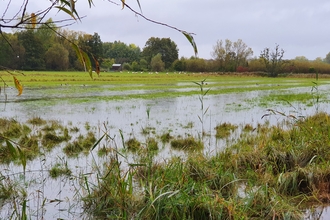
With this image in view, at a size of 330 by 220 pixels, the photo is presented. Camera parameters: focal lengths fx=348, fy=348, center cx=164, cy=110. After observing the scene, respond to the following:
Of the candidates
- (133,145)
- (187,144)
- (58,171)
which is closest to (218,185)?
(58,171)

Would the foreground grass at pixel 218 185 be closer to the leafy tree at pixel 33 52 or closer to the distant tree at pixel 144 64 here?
the leafy tree at pixel 33 52

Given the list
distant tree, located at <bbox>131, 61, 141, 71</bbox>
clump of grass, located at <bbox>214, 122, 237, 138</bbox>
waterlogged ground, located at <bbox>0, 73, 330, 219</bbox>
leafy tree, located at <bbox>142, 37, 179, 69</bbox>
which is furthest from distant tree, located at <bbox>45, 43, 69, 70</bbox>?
clump of grass, located at <bbox>214, 122, 237, 138</bbox>

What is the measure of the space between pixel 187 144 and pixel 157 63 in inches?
2334

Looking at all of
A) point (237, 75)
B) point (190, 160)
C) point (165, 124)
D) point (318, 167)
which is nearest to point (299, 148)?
point (318, 167)

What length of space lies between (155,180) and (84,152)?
10.2 ft

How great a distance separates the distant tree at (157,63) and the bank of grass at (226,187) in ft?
198

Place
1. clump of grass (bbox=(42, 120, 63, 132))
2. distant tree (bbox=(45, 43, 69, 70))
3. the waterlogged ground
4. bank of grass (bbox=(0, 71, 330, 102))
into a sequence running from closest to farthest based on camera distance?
the waterlogged ground
clump of grass (bbox=(42, 120, 63, 132))
bank of grass (bbox=(0, 71, 330, 102))
distant tree (bbox=(45, 43, 69, 70))

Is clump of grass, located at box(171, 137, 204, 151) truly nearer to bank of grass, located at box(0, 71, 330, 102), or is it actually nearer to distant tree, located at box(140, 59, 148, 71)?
bank of grass, located at box(0, 71, 330, 102)

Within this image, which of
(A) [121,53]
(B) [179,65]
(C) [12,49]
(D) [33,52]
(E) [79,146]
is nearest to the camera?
(C) [12,49]

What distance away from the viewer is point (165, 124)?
10.4 meters

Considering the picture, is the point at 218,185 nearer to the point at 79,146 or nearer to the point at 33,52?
the point at 79,146

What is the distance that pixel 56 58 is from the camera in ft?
165

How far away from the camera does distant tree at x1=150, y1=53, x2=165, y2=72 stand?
2576 inches

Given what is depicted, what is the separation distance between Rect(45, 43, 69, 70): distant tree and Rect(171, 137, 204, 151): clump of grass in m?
42.2
